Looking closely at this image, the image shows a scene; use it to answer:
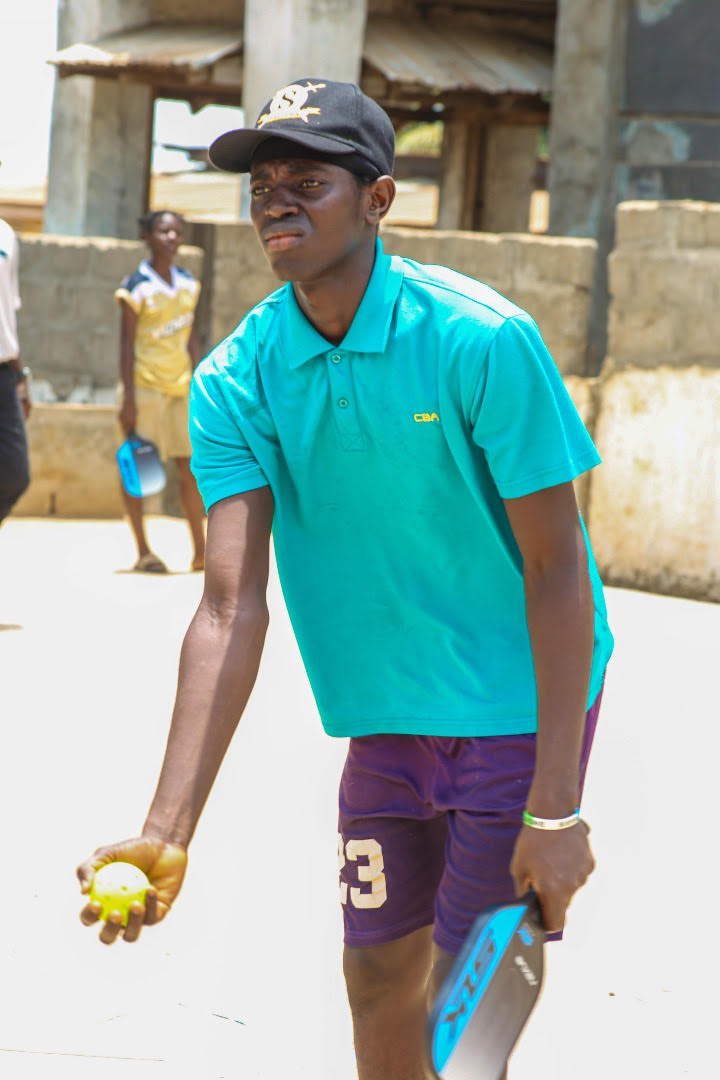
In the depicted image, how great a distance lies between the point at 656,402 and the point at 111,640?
311 cm

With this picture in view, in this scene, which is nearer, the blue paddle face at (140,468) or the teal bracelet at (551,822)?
the teal bracelet at (551,822)

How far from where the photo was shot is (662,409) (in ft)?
28.2

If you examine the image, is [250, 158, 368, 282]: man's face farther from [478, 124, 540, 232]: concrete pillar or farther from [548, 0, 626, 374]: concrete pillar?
[478, 124, 540, 232]: concrete pillar

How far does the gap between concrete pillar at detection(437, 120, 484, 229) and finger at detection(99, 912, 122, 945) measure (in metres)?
17.2

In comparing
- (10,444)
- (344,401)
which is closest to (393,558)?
(344,401)

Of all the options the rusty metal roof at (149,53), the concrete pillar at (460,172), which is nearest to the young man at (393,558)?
the rusty metal roof at (149,53)

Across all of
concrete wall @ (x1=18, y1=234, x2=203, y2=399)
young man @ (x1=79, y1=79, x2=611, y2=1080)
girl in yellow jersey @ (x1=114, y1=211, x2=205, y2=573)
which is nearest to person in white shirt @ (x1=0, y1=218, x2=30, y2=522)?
girl in yellow jersey @ (x1=114, y1=211, x2=205, y2=573)

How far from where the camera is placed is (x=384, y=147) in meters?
2.68

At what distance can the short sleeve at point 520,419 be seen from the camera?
2.49m

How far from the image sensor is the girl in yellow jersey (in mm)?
9102

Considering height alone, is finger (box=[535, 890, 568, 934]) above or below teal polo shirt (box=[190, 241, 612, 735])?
below

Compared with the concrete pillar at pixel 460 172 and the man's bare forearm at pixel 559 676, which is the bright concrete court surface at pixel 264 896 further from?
the concrete pillar at pixel 460 172

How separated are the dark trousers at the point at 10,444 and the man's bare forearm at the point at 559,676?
4761mm

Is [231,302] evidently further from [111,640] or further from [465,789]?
[465,789]
